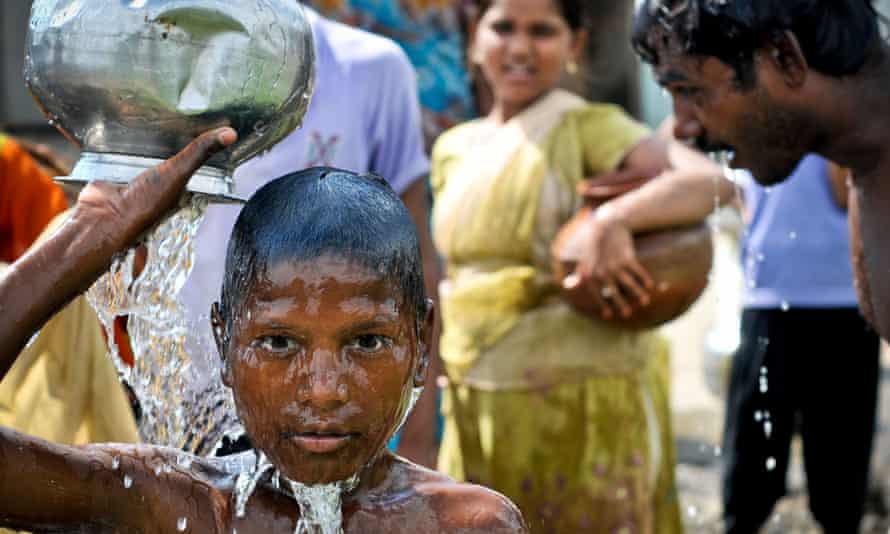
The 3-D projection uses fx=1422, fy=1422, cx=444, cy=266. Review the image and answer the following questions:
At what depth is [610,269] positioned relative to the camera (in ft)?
13.4

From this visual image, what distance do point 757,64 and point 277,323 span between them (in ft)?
4.59

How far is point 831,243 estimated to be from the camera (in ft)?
14.2

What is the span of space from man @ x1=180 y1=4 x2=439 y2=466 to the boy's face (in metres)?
1.01

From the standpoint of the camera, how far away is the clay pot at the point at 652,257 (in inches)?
162

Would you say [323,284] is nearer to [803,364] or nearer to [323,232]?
[323,232]

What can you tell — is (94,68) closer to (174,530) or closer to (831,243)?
(174,530)

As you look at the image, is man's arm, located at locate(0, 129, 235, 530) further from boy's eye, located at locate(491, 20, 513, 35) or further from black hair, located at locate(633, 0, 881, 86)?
boy's eye, located at locate(491, 20, 513, 35)

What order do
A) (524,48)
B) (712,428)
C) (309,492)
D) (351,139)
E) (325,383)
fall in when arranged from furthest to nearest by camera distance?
(712,428) < (524,48) < (351,139) < (309,492) < (325,383)

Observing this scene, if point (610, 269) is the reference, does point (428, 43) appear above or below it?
above

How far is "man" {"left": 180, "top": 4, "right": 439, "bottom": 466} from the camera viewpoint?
10.4 feet

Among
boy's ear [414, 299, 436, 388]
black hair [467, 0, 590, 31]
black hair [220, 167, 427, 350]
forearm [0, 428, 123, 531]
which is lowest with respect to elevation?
forearm [0, 428, 123, 531]

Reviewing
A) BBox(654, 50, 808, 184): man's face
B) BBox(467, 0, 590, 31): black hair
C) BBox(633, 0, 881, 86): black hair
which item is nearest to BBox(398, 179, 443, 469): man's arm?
BBox(654, 50, 808, 184): man's face

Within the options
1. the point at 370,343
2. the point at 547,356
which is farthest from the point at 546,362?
the point at 370,343

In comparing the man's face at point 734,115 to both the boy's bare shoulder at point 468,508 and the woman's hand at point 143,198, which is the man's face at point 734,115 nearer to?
the boy's bare shoulder at point 468,508
